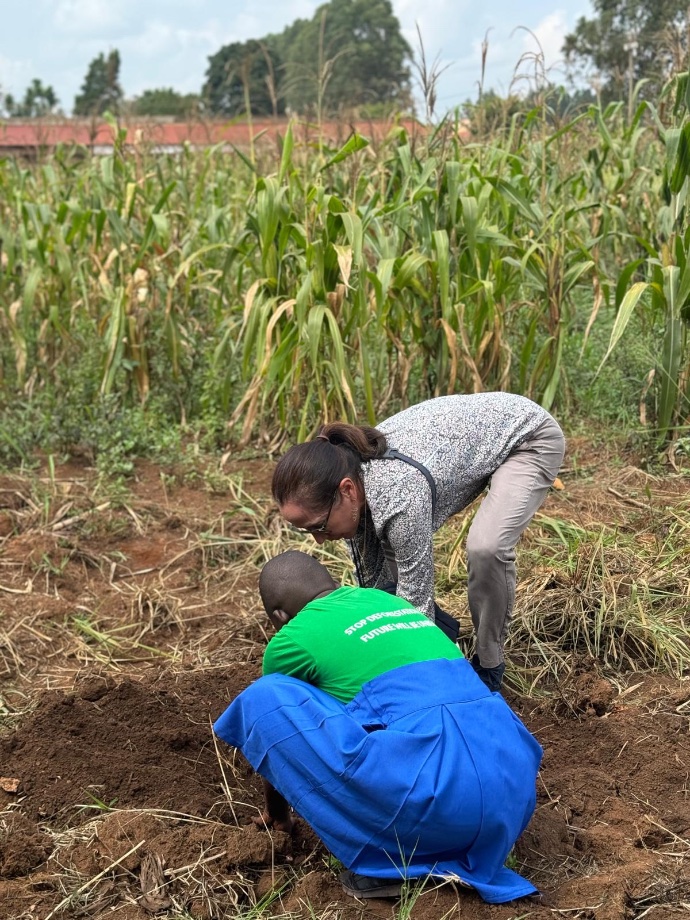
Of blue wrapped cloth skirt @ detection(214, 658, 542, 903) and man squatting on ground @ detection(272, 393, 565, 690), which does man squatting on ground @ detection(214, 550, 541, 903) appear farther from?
man squatting on ground @ detection(272, 393, 565, 690)

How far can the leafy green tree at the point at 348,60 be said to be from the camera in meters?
4.83

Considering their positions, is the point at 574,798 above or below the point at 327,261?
below

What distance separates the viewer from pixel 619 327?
3.93 metres

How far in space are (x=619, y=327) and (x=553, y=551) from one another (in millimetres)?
932

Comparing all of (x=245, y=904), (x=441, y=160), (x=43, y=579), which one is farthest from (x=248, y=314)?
(x=245, y=904)

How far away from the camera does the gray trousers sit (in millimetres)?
2846

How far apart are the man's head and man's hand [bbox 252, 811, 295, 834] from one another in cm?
46

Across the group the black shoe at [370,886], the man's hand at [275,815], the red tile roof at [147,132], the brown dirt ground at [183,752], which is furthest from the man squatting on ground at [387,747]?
the red tile roof at [147,132]

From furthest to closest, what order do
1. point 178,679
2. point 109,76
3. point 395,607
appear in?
point 109,76 → point 178,679 → point 395,607

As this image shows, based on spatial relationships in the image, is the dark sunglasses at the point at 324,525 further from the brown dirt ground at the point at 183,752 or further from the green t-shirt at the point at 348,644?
the brown dirt ground at the point at 183,752

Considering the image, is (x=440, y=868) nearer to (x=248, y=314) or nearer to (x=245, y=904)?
(x=245, y=904)

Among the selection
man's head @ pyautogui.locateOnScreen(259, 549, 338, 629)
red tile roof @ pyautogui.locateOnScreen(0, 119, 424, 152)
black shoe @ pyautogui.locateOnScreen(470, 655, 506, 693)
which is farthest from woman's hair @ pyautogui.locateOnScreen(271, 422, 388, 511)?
red tile roof @ pyautogui.locateOnScreen(0, 119, 424, 152)

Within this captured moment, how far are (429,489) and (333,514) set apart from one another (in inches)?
10.9

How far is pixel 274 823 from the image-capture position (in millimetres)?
2398
